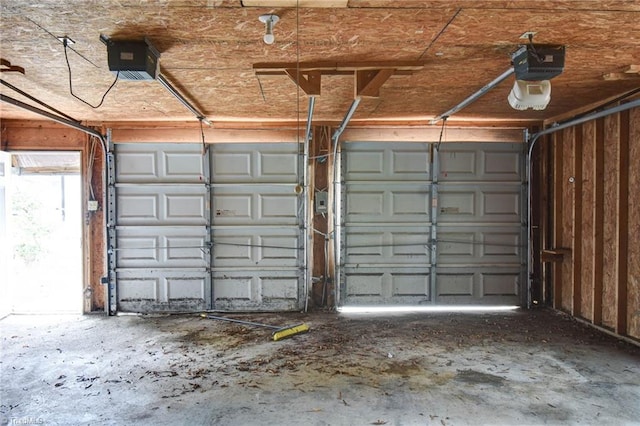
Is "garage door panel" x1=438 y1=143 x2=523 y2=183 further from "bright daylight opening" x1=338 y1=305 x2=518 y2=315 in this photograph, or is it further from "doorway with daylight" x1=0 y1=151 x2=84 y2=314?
"doorway with daylight" x1=0 y1=151 x2=84 y2=314

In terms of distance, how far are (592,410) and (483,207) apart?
3.20m

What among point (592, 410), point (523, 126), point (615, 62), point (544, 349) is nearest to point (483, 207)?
point (523, 126)

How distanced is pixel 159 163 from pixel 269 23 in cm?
358

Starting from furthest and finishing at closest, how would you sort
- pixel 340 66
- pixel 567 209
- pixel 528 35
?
1. pixel 567 209
2. pixel 340 66
3. pixel 528 35

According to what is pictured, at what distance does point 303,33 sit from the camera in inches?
103

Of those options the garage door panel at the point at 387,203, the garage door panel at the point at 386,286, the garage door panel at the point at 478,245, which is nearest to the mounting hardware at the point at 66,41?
the garage door panel at the point at 387,203

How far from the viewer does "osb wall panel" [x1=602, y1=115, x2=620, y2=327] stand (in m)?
4.21

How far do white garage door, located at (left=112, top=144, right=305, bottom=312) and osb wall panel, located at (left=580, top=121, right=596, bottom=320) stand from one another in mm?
3678

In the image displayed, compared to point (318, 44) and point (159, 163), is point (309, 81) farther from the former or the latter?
point (159, 163)

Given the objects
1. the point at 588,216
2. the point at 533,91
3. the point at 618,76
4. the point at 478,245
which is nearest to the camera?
the point at 533,91

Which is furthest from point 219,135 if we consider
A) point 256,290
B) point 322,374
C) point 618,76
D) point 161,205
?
point 618,76

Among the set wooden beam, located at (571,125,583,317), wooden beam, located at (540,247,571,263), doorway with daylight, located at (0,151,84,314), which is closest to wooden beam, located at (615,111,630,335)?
wooden beam, located at (571,125,583,317)

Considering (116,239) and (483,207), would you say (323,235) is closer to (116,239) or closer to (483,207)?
(483,207)

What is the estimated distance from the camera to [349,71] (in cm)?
329
